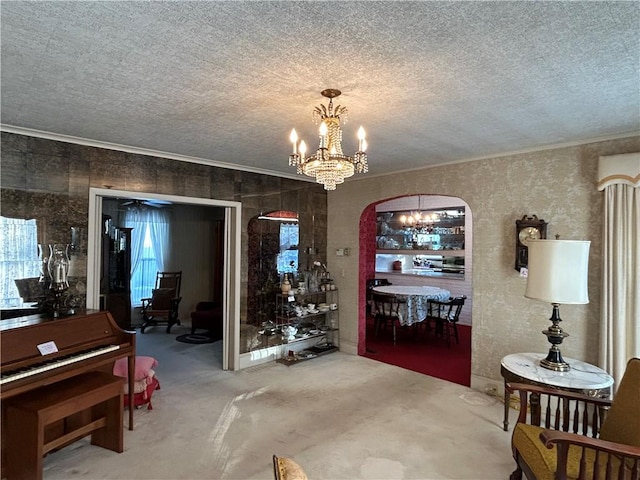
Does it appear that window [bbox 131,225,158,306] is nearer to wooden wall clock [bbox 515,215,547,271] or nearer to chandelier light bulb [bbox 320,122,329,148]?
chandelier light bulb [bbox 320,122,329,148]

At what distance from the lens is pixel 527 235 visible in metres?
3.62

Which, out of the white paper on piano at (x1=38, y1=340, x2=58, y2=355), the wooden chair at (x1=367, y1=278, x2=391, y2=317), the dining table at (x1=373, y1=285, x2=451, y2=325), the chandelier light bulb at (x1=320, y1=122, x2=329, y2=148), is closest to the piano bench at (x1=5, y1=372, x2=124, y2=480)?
the white paper on piano at (x1=38, y1=340, x2=58, y2=355)

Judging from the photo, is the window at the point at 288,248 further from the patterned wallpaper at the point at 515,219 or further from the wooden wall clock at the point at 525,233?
the wooden wall clock at the point at 525,233

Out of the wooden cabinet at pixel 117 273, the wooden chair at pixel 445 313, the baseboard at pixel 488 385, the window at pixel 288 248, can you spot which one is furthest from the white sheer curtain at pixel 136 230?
the baseboard at pixel 488 385

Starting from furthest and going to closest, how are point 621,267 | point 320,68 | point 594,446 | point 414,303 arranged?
1. point 414,303
2. point 621,267
3. point 320,68
4. point 594,446

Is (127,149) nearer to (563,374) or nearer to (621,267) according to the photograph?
(563,374)

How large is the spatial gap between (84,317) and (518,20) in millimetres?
3460

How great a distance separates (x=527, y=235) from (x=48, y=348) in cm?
425

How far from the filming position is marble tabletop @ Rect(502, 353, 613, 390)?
251 centimetres

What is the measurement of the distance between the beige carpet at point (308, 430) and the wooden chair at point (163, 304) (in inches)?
87.6

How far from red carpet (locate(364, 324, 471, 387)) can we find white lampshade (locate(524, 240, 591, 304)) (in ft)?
6.26

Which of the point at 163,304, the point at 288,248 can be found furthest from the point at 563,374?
the point at 163,304

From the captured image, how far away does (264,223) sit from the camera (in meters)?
4.89

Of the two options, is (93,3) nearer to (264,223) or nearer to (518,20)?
(518,20)
